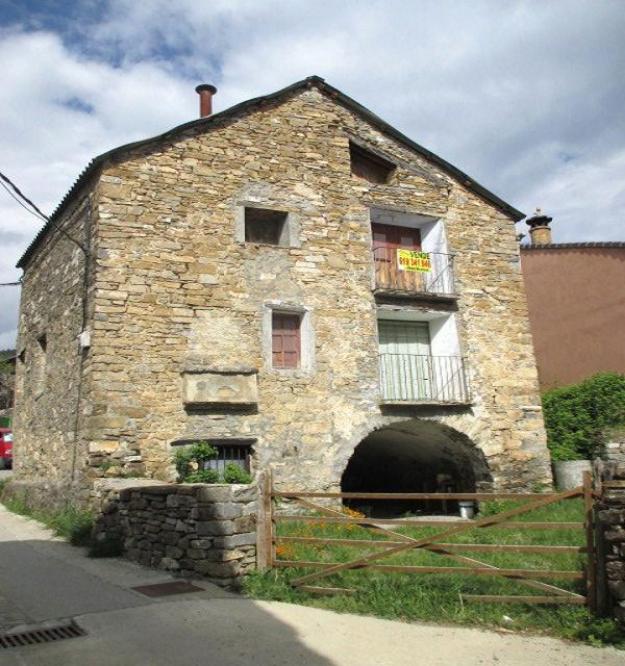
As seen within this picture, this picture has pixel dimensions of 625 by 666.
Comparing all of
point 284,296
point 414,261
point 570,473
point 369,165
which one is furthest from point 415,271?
point 570,473

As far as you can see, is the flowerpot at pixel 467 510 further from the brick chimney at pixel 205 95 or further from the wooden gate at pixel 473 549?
the brick chimney at pixel 205 95

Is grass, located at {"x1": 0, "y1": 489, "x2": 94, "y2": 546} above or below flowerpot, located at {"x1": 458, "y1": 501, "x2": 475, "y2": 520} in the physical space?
above

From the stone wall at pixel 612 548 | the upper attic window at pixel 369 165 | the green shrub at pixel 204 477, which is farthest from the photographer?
the upper attic window at pixel 369 165

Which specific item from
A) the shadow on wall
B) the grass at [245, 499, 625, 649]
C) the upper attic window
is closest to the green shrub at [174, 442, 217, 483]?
the shadow on wall

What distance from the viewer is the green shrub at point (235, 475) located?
30.0 ft

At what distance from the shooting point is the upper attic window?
41.7ft

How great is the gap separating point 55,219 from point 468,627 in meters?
11.1

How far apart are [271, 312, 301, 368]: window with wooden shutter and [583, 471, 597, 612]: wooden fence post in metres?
6.41

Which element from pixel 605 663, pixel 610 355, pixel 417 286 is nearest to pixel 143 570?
pixel 605 663

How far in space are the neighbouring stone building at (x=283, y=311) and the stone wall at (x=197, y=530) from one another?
2.01 metres

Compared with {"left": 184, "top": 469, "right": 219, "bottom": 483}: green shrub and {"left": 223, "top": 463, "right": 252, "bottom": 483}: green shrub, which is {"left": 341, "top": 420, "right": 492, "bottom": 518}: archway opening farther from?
{"left": 184, "top": 469, "right": 219, "bottom": 483}: green shrub

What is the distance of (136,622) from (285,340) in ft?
21.4

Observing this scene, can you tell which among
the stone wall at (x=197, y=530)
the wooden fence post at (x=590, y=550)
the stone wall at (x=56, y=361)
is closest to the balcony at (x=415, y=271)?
the stone wall at (x=56, y=361)

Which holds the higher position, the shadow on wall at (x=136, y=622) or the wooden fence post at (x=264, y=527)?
the wooden fence post at (x=264, y=527)
